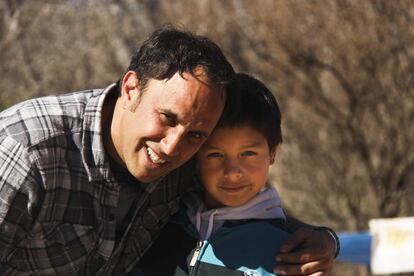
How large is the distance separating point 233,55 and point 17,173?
637cm

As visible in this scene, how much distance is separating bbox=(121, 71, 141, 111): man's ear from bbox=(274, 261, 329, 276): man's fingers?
2.42ft

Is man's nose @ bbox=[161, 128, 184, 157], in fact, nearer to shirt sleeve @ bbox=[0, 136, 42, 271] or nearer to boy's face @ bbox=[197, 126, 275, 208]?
boy's face @ bbox=[197, 126, 275, 208]

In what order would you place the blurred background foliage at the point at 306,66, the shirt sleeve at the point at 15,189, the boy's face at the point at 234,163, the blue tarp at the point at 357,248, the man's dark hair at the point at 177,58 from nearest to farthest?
the shirt sleeve at the point at 15,189 < the man's dark hair at the point at 177,58 < the boy's face at the point at 234,163 < the blue tarp at the point at 357,248 < the blurred background foliage at the point at 306,66

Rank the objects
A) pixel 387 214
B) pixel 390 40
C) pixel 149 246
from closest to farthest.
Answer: pixel 149 246, pixel 390 40, pixel 387 214

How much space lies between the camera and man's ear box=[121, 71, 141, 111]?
Answer: 287 centimetres

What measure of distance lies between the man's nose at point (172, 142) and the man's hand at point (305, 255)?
493 millimetres

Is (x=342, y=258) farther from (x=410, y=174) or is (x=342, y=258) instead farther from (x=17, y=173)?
(x=17, y=173)

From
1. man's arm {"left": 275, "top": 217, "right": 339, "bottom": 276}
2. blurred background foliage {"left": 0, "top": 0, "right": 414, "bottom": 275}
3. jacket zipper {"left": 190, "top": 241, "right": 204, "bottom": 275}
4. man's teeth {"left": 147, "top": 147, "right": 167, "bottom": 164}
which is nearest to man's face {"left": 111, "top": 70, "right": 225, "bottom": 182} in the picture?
man's teeth {"left": 147, "top": 147, "right": 167, "bottom": 164}

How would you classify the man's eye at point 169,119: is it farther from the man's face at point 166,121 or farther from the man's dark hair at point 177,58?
the man's dark hair at point 177,58

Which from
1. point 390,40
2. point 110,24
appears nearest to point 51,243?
point 390,40

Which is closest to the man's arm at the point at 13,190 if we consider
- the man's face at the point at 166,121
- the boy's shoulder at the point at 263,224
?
the man's face at the point at 166,121

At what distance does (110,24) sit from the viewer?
9.24 meters

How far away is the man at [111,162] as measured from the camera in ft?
9.04

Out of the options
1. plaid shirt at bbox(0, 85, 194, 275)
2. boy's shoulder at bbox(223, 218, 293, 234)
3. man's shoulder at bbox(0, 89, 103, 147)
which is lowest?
boy's shoulder at bbox(223, 218, 293, 234)
